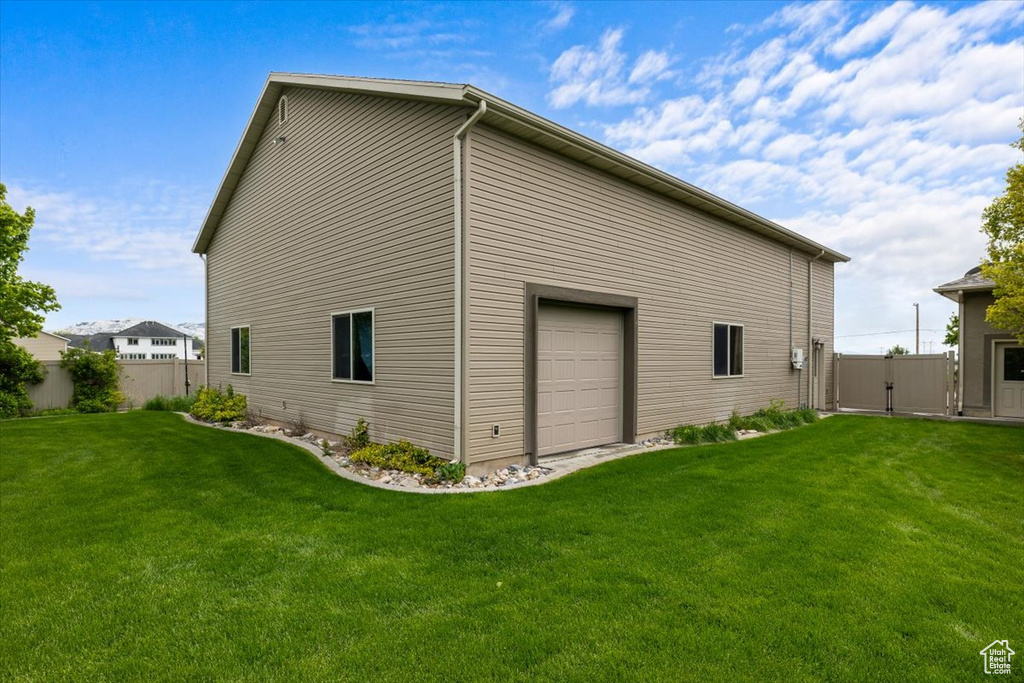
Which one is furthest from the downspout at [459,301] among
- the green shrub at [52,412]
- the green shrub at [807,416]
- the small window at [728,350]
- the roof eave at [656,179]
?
the green shrub at [52,412]

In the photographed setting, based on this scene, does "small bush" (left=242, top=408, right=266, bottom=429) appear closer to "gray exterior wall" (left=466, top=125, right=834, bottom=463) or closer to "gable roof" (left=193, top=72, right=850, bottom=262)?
"gable roof" (left=193, top=72, right=850, bottom=262)

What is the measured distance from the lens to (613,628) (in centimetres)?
283

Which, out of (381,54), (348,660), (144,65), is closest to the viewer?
(348,660)

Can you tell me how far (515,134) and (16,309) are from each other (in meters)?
15.3

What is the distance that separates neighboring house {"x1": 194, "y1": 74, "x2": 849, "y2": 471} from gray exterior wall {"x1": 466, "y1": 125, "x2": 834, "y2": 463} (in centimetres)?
4

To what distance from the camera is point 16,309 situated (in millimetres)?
13586

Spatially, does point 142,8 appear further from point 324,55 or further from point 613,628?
point 613,628

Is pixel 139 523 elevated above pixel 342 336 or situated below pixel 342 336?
below

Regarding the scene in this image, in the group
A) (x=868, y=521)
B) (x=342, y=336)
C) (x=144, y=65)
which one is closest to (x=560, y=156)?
(x=342, y=336)

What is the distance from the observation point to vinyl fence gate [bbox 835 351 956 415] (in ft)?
45.4

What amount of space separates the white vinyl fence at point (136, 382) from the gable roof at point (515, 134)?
5.11 metres

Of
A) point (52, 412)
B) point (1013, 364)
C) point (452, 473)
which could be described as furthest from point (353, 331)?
point (1013, 364)

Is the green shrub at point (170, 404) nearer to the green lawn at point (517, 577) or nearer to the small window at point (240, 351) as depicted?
the small window at point (240, 351)

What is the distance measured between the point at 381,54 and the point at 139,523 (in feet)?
33.4
